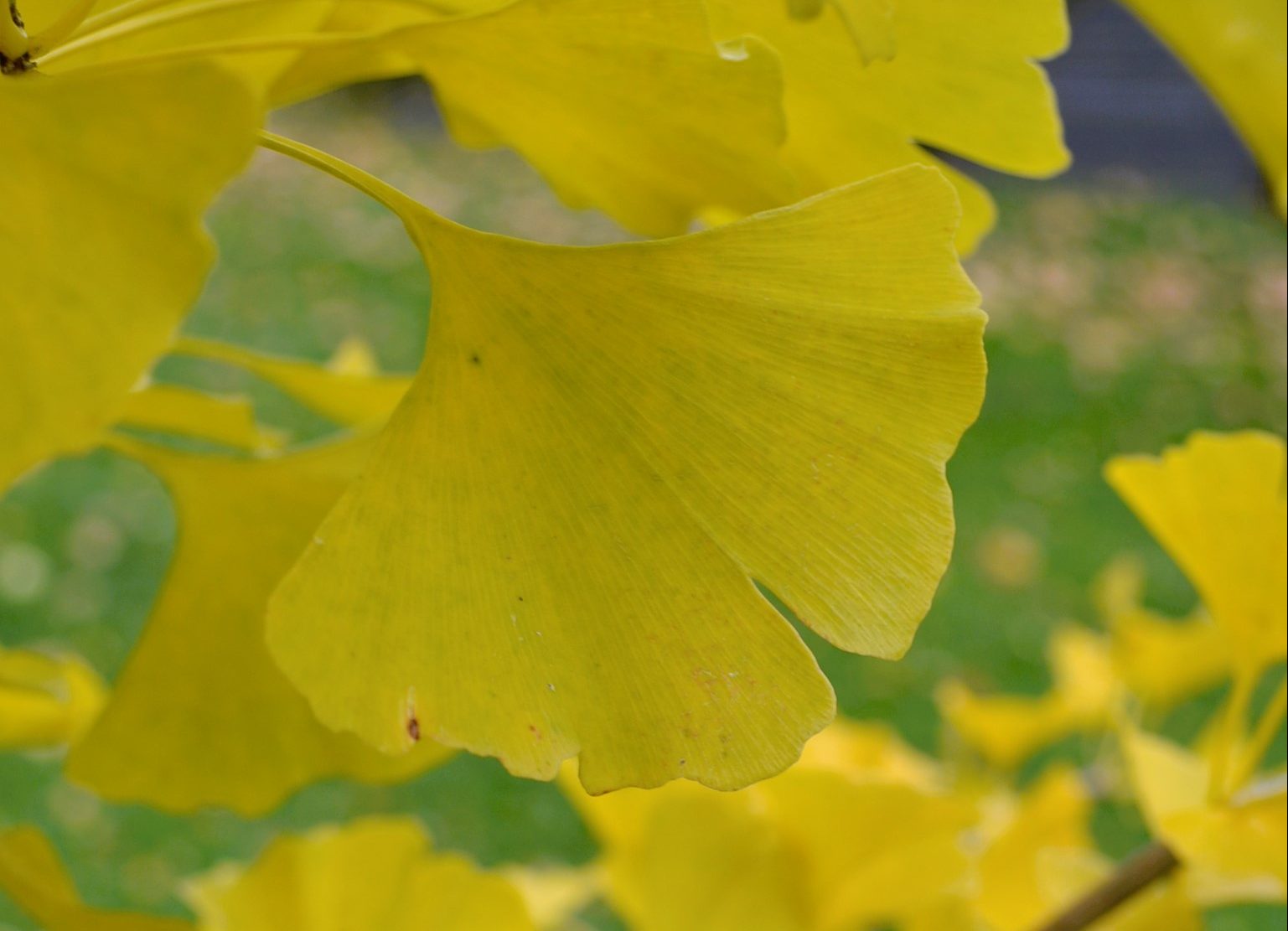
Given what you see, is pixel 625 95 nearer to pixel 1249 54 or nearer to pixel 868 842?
pixel 1249 54

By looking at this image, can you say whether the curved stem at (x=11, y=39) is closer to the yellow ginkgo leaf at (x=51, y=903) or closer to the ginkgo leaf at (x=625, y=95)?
the ginkgo leaf at (x=625, y=95)

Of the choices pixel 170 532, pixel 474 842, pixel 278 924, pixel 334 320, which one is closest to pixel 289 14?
pixel 278 924

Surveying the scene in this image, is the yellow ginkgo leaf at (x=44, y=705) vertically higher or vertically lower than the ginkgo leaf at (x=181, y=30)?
lower

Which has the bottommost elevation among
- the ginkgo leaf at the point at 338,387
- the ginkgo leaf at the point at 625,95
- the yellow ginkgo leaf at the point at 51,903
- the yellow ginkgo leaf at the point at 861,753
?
the yellow ginkgo leaf at the point at 861,753

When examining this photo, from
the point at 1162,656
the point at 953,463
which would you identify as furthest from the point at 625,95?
the point at 953,463

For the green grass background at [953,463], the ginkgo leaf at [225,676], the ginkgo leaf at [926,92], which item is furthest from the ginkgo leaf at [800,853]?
the green grass background at [953,463]

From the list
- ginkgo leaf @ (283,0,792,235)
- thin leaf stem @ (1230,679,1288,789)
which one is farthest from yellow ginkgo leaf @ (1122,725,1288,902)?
ginkgo leaf @ (283,0,792,235)

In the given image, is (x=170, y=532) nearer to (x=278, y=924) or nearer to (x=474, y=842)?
(x=474, y=842)
